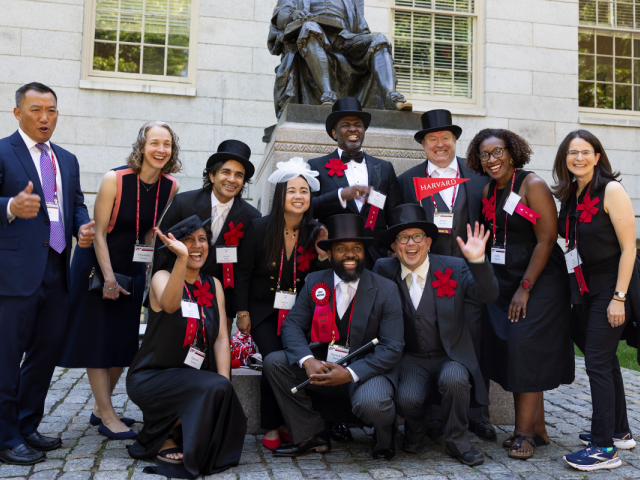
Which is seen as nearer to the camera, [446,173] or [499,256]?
[499,256]

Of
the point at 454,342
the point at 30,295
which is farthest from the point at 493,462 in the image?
the point at 30,295

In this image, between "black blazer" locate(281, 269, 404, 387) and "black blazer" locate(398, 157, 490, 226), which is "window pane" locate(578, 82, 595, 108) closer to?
"black blazer" locate(398, 157, 490, 226)

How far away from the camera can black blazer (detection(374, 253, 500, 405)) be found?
10.7 ft

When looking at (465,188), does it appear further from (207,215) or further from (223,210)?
(207,215)

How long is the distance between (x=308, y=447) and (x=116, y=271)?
173 cm

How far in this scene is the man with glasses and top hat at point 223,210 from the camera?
379 centimetres

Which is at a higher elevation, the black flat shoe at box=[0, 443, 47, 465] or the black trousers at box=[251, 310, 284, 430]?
the black trousers at box=[251, 310, 284, 430]

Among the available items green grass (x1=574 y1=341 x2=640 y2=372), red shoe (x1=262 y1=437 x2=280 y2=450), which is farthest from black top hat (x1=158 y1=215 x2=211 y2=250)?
green grass (x1=574 y1=341 x2=640 y2=372)

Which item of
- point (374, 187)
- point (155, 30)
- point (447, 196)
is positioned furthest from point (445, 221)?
point (155, 30)

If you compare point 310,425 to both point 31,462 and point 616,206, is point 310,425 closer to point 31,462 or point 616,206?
point 31,462

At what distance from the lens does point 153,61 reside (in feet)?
31.1

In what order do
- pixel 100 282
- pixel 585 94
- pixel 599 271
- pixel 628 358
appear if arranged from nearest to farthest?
1. pixel 599 271
2. pixel 100 282
3. pixel 628 358
4. pixel 585 94

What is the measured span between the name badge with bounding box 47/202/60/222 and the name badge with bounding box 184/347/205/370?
1.16 meters

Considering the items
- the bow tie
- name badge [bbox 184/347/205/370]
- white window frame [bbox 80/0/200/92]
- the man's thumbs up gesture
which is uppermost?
white window frame [bbox 80/0/200/92]
